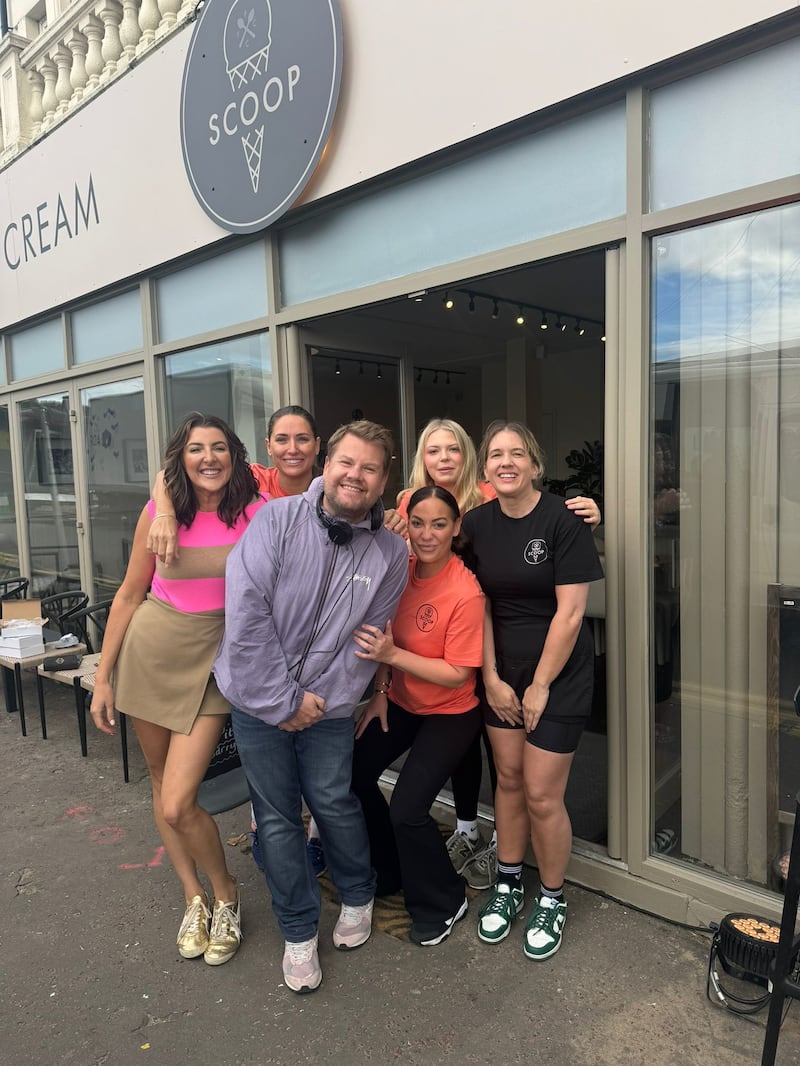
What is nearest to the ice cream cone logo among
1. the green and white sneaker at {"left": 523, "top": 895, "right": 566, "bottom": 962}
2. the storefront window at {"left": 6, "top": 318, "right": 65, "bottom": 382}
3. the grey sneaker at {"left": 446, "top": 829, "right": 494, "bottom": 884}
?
the storefront window at {"left": 6, "top": 318, "right": 65, "bottom": 382}

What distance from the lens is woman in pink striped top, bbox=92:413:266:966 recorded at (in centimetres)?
250

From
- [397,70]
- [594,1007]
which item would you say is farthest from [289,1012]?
[397,70]

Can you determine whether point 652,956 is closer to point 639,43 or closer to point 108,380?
point 639,43

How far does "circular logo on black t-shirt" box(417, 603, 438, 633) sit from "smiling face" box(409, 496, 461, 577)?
163 millimetres

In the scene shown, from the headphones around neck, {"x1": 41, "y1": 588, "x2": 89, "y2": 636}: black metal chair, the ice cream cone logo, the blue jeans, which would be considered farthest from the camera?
{"x1": 41, "y1": 588, "x2": 89, "y2": 636}: black metal chair

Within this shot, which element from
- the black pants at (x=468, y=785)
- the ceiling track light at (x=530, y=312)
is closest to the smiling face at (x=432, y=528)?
the black pants at (x=468, y=785)

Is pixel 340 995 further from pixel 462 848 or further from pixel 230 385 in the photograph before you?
pixel 230 385

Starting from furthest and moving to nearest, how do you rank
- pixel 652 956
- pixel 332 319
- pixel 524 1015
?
pixel 332 319 → pixel 652 956 → pixel 524 1015

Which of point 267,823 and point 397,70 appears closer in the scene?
point 267,823

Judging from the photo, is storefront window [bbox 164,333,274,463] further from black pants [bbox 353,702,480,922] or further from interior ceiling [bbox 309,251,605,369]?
black pants [bbox 353,702,480,922]

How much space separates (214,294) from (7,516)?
467cm

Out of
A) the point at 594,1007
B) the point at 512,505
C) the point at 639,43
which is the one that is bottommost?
the point at 594,1007

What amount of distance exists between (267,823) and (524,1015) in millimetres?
986

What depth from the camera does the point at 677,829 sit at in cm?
271
